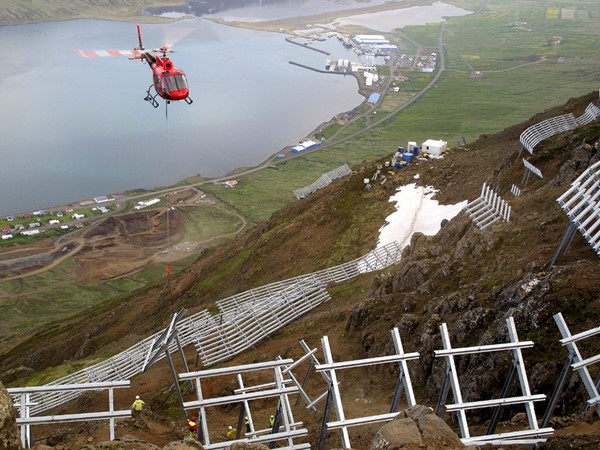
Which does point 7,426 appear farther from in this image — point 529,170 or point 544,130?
point 544,130

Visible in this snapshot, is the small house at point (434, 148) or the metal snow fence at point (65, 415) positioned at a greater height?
the metal snow fence at point (65, 415)

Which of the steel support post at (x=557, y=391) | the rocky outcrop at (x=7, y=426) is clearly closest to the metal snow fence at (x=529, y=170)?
the steel support post at (x=557, y=391)

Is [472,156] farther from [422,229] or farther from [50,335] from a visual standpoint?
[50,335]

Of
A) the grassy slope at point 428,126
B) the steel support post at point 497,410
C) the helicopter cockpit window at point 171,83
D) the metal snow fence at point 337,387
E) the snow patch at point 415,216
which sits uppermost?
the helicopter cockpit window at point 171,83

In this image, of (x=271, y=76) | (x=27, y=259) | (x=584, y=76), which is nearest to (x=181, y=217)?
(x=27, y=259)

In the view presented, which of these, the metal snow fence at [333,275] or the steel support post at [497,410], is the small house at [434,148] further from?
the steel support post at [497,410]

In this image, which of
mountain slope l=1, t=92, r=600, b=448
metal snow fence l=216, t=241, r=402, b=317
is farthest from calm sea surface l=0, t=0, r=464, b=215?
metal snow fence l=216, t=241, r=402, b=317
